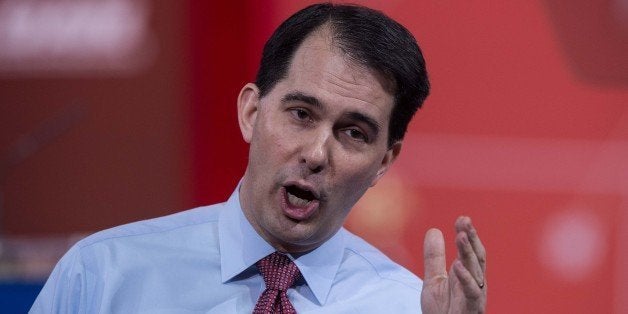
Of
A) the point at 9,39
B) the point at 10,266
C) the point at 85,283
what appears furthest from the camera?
the point at 9,39

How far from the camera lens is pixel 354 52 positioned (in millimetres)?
1706

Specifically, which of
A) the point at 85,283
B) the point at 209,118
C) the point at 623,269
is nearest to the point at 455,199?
the point at 623,269

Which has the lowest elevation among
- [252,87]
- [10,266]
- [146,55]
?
[10,266]

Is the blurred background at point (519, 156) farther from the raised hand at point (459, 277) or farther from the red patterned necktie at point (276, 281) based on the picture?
the raised hand at point (459, 277)

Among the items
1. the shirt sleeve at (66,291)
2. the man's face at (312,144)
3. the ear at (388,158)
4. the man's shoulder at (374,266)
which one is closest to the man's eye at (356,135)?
the man's face at (312,144)

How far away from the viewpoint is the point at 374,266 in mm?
1887

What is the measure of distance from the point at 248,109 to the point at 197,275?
0.36 meters

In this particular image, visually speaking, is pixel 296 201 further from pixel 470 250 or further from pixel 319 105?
pixel 470 250

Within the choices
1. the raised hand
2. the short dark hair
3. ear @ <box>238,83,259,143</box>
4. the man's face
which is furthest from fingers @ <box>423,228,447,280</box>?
ear @ <box>238,83,259,143</box>

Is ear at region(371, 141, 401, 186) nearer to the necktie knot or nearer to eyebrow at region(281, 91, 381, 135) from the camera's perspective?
eyebrow at region(281, 91, 381, 135)

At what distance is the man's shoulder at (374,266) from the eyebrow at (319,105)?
0.29 meters

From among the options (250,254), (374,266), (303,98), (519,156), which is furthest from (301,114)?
(519,156)

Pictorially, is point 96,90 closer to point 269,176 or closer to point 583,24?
point 583,24

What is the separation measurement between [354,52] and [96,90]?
2.93 m
